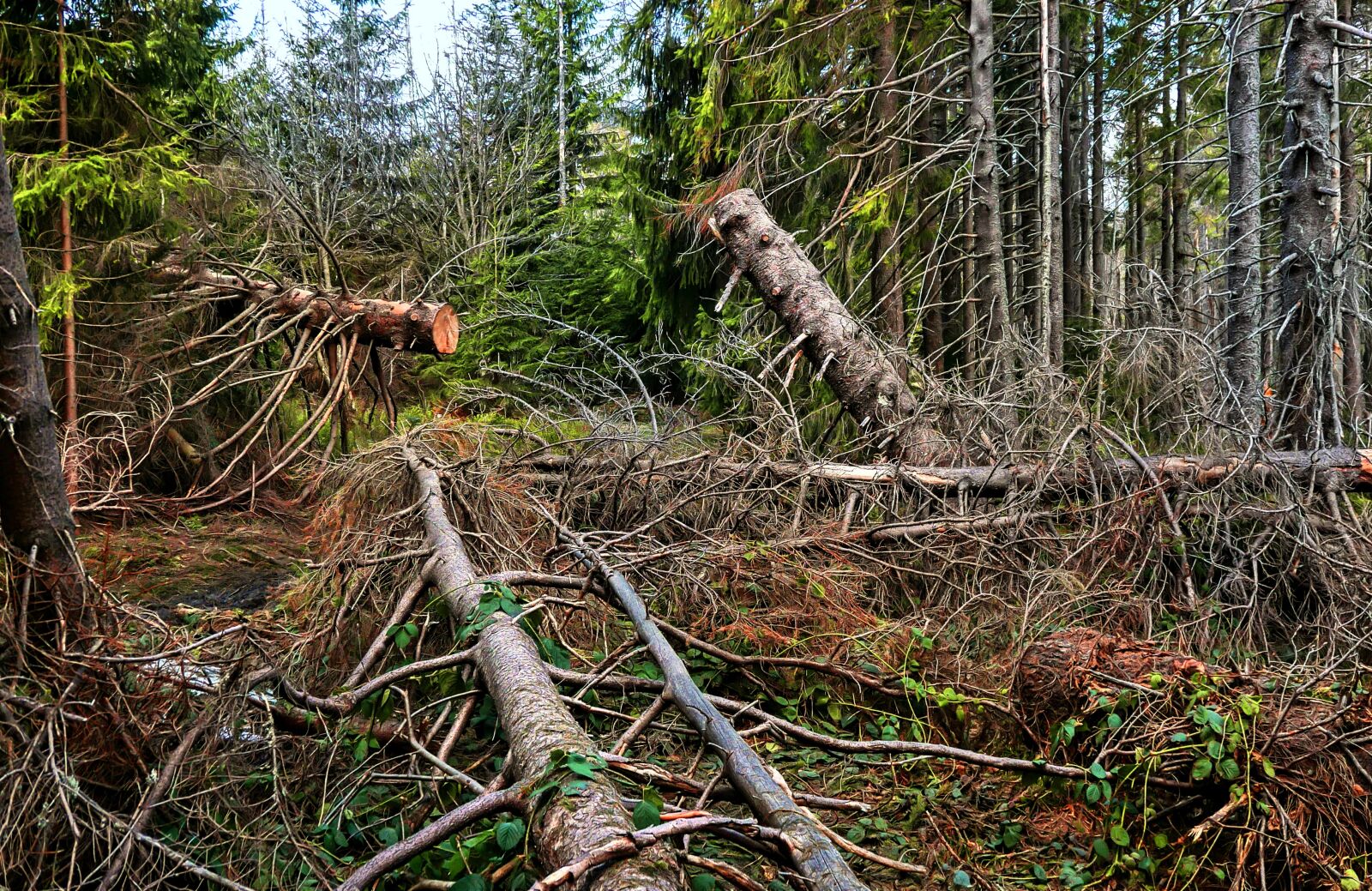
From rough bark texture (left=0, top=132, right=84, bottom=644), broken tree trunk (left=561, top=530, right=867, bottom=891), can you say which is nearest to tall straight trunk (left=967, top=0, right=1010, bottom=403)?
broken tree trunk (left=561, top=530, right=867, bottom=891)

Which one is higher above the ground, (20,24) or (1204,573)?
(20,24)

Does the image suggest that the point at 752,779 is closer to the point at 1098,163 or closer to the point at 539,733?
the point at 539,733

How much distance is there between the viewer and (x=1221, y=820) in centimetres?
279

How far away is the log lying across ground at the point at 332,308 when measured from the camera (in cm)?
732

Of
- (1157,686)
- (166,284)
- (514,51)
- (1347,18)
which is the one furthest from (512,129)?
(1157,686)

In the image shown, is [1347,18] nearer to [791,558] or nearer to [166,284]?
[791,558]

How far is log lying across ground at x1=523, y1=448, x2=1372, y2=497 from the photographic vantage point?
16.1 feet

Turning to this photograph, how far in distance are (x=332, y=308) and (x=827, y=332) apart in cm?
420

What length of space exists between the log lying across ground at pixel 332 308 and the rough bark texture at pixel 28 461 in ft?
13.7

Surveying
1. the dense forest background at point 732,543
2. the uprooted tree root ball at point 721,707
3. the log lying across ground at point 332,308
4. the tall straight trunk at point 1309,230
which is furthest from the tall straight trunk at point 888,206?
the log lying across ground at point 332,308

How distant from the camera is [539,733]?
2.58 metres

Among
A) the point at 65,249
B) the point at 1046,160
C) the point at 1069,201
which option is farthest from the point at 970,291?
the point at 65,249

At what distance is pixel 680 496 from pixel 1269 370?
12.8 feet

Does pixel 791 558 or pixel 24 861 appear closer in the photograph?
pixel 24 861
